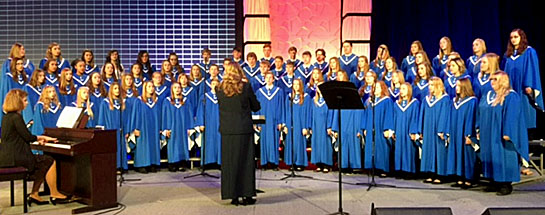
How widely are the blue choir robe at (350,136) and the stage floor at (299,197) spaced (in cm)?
53

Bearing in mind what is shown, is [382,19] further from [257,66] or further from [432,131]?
[432,131]

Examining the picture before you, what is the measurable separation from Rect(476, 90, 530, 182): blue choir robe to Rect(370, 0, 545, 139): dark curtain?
261cm

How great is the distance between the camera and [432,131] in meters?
8.36

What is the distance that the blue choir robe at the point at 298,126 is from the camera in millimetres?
9852

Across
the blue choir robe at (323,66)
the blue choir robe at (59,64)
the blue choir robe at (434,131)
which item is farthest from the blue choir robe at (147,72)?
the blue choir robe at (434,131)

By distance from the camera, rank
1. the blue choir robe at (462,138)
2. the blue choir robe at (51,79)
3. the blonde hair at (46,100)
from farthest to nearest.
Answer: the blue choir robe at (51,79)
the blonde hair at (46,100)
the blue choir robe at (462,138)

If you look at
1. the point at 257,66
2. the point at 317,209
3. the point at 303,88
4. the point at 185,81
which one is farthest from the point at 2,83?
the point at 317,209

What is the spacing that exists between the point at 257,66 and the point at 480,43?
12.5 ft

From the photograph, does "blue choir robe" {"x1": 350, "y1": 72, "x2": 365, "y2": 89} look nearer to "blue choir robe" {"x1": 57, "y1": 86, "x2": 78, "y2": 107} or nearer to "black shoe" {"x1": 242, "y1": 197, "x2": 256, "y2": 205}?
"black shoe" {"x1": 242, "y1": 197, "x2": 256, "y2": 205}

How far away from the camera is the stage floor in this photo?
638cm

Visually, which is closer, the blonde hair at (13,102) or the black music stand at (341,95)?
the black music stand at (341,95)

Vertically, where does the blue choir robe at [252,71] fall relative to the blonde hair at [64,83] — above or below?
above

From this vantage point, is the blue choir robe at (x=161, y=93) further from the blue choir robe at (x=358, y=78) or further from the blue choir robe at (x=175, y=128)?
the blue choir robe at (x=358, y=78)

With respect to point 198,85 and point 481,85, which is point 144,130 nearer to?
point 198,85
